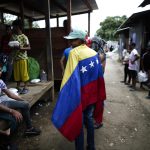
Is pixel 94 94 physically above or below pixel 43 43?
below

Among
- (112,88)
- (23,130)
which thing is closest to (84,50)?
(23,130)

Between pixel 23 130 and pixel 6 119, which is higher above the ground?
pixel 6 119

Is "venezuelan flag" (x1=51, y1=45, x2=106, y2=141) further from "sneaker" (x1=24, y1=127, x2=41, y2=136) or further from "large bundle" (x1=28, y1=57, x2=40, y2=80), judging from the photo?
"large bundle" (x1=28, y1=57, x2=40, y2=80)

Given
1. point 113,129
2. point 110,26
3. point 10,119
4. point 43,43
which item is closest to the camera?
point 10,119

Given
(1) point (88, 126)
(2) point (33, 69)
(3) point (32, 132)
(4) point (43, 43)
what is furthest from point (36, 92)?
(4) point (43, 43)

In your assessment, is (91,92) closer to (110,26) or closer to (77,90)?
(77,90)

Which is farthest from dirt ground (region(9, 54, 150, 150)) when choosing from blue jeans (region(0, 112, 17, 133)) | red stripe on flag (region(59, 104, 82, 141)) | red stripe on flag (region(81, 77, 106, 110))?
red stripe on flag (region(81, 77, 106, 110))

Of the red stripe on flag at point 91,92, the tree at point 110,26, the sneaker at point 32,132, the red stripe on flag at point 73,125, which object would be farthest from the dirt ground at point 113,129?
the tree at point 110,26

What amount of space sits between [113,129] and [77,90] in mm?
2038

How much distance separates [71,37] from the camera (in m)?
3.23

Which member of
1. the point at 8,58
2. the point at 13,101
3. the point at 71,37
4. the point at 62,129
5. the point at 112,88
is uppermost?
the point at 71,37

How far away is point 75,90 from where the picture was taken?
3.07 metres

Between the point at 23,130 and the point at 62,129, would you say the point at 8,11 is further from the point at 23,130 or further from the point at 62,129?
the point at 62,129

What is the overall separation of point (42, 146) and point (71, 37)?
6.74 ft
